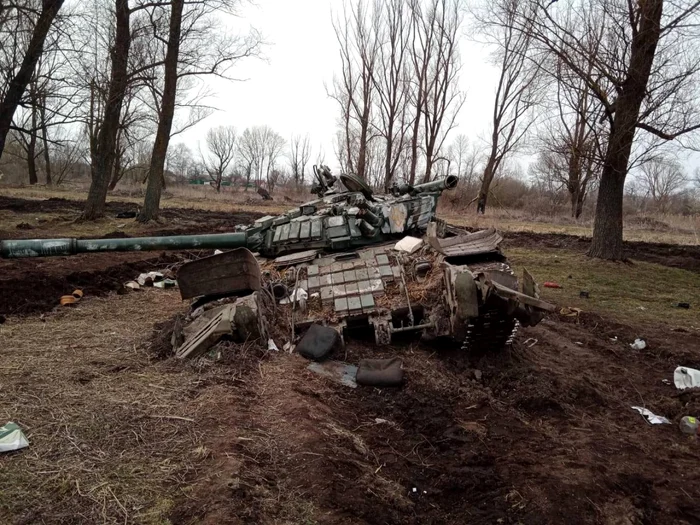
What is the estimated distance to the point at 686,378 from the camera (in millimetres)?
5480

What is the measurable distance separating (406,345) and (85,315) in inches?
174

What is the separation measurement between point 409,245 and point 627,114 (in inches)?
301

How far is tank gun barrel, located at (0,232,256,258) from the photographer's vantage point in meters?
6.14

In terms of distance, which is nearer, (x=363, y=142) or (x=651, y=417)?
(x=651, y=417)

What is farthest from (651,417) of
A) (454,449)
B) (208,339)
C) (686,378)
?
(208,339)

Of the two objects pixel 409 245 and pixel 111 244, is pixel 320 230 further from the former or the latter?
pixel 111 244

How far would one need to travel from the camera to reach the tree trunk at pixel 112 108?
14.9m

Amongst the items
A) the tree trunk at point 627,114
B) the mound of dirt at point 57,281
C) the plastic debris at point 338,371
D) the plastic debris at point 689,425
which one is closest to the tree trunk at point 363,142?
the tree trunk at point 627,114

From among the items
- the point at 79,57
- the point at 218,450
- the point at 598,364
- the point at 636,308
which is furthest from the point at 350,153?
the point at 218,450

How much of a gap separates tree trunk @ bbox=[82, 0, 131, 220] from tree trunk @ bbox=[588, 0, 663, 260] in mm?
13174

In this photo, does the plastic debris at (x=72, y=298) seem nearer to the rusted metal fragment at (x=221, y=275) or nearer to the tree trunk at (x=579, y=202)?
the rusted metal fragment at (x=221, y=275)

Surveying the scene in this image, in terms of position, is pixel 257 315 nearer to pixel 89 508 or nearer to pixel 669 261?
pixel 89 508

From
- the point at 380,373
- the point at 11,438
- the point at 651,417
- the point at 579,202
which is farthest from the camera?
the point at 579,202

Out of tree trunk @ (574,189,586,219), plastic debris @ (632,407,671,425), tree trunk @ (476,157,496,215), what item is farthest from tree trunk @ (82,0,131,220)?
tree trunk @ (574,189,586,219)
